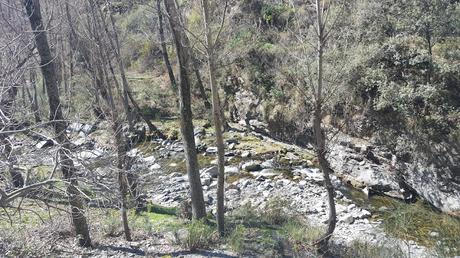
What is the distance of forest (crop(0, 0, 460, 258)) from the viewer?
21.0ft

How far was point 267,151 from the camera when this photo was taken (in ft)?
48.5

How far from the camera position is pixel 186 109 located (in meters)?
8.21

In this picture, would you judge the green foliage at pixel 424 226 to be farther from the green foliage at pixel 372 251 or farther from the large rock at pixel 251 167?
the large rock at pixel 251 167

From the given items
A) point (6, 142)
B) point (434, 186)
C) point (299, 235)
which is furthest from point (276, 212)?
point (6, 142)

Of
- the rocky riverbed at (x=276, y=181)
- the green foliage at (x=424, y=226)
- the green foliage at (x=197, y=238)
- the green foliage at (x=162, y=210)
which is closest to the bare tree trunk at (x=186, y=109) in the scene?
the green foliage at (x=197, y=238)

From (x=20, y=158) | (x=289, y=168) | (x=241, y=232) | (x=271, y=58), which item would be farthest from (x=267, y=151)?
(x=20, y=158)

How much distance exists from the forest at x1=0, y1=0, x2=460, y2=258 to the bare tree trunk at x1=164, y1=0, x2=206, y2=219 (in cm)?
3

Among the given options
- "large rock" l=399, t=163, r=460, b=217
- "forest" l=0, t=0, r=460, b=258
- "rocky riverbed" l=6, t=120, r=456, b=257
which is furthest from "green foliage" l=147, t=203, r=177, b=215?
"large rock" l=399, t=163, r=460, b=217

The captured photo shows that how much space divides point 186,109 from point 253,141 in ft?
26.5

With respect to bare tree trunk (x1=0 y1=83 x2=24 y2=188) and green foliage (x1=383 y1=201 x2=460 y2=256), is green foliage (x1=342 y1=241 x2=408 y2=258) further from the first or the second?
bare tree trunk (x1=0 y1=83 x2=24 y2=188)

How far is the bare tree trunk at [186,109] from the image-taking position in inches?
301

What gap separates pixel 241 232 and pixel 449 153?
6.46 meters

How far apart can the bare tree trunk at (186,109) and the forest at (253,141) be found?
29 millimetres

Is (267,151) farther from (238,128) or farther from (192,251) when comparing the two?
(192,251)
